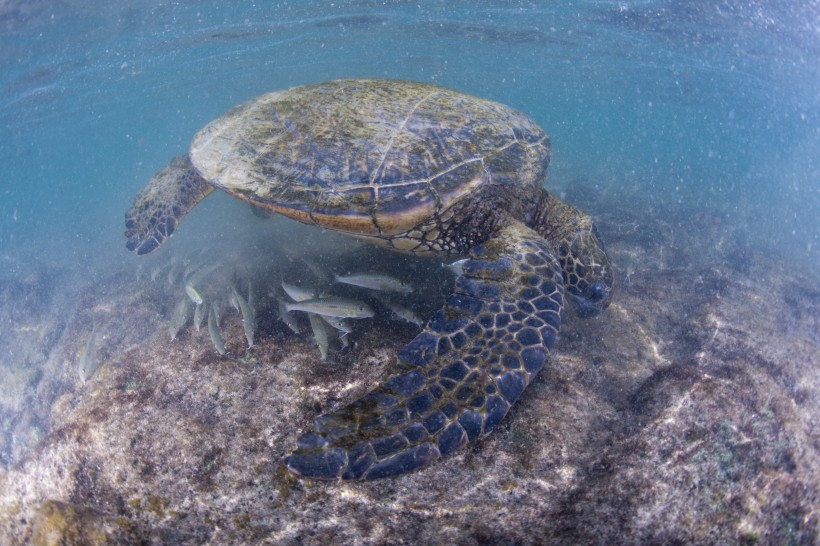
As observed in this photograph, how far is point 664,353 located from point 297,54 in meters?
31.3

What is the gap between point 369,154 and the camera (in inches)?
162

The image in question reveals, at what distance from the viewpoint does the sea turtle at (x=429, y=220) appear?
88.0 inches

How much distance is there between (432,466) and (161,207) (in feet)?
21.1

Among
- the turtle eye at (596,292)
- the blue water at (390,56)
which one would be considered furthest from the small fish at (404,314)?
the blue water at (390,56)

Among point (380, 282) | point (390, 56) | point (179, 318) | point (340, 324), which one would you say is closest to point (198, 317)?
point (179, 318)

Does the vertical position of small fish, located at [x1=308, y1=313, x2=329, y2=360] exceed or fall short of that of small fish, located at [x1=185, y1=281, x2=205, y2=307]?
it exceeds it

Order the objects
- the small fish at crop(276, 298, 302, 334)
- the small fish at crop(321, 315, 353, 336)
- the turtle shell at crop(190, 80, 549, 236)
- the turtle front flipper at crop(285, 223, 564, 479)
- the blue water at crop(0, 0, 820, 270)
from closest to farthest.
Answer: the turtle front flipper at crop(285, 223, 564, 479), the small fish at crop(321, 315, 353, 336), the small fish at crop(276, 298, 302, 334), the turtle shell at crop(190, 80, 549, 236), the blue water at crop(0, 0, 820, 270)

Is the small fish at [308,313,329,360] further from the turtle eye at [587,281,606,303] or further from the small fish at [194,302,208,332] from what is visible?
the turtle eye at [587,281,606,303]

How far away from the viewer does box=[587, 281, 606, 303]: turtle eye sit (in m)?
4.05

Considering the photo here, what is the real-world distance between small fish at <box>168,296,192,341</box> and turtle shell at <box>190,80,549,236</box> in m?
1.48

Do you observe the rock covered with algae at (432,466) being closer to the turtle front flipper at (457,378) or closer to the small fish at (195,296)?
the turtle front flipper at (457,378)

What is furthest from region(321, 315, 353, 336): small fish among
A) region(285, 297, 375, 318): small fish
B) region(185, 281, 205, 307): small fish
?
region(185, 281, 205, 307): small fish

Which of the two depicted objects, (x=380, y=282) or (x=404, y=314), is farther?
(x=380, y=282)

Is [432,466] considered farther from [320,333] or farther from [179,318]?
[179,318]
